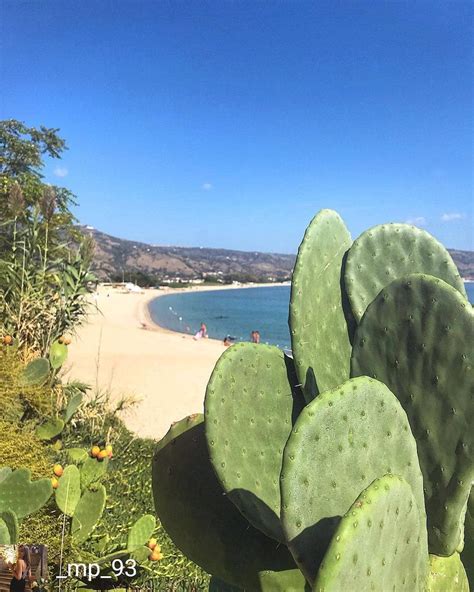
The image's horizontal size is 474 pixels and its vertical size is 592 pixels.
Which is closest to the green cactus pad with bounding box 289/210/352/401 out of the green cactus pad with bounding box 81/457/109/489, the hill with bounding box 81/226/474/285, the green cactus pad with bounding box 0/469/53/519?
the green cactus pad with bounding box 0/469/53/519

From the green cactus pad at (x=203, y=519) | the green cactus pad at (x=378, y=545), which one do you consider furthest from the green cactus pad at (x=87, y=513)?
the green cactus pad at (x=378, y=545)

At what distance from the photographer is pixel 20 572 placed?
166 centimetres

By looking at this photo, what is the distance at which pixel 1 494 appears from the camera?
7.70 feet

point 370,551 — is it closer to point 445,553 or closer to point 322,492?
point 322,492

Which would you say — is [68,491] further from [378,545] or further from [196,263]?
[196,263]

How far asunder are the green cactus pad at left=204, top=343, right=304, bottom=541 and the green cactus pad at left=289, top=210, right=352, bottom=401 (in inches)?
3.4

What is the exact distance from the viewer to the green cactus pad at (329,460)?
104cm

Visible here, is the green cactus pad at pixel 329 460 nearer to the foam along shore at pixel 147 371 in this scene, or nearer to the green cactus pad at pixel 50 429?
the green cactus pad at pixel 50 429

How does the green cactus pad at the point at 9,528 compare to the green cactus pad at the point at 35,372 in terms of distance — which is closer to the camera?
the green cactus pad at the point at 9,528

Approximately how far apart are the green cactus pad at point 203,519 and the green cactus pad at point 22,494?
0.80 meters

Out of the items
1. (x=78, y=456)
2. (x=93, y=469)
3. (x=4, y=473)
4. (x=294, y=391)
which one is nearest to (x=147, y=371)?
(x=78, y=456)

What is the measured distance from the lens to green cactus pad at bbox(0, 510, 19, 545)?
1990 mm

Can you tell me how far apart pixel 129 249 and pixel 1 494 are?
12038cm

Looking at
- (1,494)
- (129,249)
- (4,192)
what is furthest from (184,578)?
(129,249)
